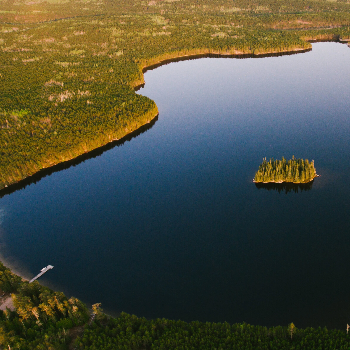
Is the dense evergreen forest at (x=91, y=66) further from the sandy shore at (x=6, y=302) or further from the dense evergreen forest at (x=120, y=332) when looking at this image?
the dense evergreen forest at (x=120, y=332)

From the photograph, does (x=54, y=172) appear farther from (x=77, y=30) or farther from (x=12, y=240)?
(x=77, y=30)

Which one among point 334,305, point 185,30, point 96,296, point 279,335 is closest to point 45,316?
point 96,296

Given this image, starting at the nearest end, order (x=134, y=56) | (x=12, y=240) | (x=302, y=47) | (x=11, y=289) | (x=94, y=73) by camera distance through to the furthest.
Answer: (x=11, y=289)
(x=12, y=240)
(x=94, y=73)
(x=134, y=56)
(x=302, y=47)

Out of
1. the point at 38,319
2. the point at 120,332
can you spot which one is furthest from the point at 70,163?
the point at 120,332

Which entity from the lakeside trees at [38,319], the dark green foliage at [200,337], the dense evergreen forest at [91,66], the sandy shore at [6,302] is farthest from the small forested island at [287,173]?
the sandy shore at [6,302]

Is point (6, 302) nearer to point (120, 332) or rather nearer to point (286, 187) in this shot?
point (120, 332)

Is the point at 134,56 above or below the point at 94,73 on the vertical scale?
above
